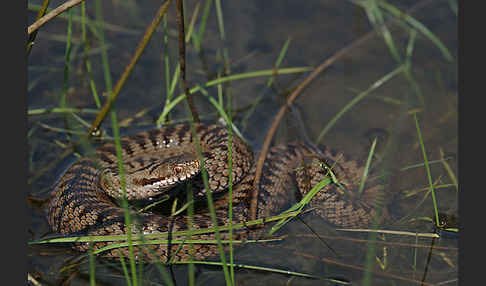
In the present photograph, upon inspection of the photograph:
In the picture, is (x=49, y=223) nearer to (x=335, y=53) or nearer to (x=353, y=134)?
(x=353, y=134)

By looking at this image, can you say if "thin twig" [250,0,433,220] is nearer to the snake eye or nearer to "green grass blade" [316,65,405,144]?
"green grass blade" [316,65,405,144]

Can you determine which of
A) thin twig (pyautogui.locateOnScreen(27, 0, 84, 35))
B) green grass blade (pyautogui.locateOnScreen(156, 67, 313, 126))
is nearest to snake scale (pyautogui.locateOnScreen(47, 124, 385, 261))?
green grass blade (pyautogui.locateOnScreen(156, 67, 313, 126))

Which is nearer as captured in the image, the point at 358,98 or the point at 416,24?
the point at 358,98

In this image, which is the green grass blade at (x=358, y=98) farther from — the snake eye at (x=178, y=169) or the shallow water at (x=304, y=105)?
the snake eye at (x=178, y=169)

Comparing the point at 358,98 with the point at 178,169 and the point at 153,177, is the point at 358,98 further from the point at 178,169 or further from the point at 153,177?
the point at 153,177

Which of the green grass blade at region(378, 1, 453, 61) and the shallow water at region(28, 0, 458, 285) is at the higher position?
the green grass blade at region(378, 1, 453, 61)

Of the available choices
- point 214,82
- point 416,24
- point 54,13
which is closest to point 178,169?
point 214,82
